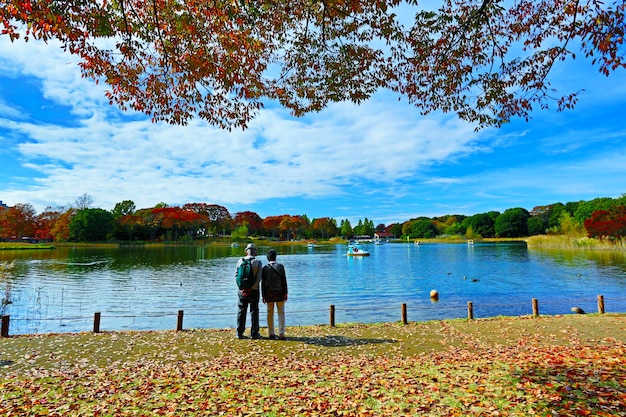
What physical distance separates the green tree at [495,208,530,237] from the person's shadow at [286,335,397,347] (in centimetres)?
12538

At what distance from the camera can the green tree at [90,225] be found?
265 ft

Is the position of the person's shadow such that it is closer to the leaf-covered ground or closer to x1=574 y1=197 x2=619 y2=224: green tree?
the leaf-covered ground

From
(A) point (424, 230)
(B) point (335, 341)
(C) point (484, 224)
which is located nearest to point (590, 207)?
(C) point (484, 224)

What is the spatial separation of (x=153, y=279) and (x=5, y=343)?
21.5 m

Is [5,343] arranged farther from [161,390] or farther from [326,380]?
[326,380]

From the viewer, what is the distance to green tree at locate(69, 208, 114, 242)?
265 feet

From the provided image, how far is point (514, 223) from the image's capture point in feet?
380

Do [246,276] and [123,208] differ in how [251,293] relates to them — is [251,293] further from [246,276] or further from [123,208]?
[123,208]

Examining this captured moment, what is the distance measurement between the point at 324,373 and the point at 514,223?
128m

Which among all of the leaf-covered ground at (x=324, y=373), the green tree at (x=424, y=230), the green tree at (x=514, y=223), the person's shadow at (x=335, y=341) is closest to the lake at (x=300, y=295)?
the person's shadow at (x=335, y=341)

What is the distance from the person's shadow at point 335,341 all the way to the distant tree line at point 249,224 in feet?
194

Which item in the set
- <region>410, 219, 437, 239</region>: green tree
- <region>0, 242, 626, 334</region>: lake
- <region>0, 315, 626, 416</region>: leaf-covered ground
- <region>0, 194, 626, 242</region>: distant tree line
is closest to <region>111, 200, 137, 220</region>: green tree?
<region>0, 194, 626, 242</region>: distant tree line

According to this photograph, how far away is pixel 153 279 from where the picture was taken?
29.0 metres

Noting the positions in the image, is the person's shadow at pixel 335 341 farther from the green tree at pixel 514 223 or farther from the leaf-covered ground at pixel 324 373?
the green tree at pixel 514 223
